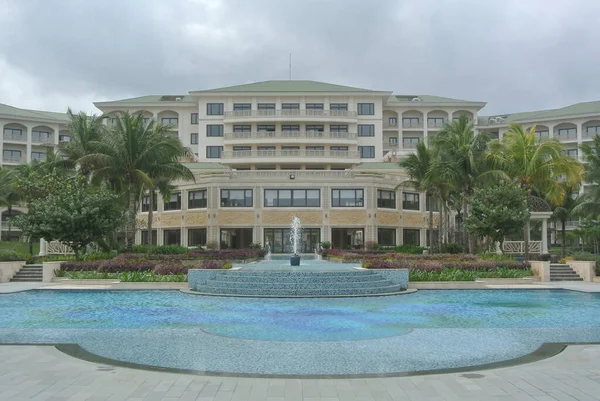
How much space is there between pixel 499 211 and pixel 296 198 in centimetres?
2296

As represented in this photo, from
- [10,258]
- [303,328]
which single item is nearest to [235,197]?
[10,258]

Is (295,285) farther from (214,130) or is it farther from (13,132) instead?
(13,132)

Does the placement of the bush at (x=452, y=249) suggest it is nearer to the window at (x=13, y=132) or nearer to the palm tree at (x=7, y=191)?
the palm tree at (x=7, y=191)

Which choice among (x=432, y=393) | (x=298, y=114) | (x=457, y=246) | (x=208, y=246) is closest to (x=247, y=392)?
(x=432, y=393)

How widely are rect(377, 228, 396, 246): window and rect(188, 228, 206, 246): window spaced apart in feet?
54.3

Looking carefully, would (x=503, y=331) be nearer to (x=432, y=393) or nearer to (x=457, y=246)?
(x=432, y=393)

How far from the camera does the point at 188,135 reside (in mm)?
71438

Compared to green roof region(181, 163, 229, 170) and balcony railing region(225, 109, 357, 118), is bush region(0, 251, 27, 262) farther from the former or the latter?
balcony railing region(225, 109, 357, 118)

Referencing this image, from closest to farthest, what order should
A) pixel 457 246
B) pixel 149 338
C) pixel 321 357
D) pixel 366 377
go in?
1. pixel 366 377
2. pixel 321 357
3. pixel 149 338
4. pixel 457 246

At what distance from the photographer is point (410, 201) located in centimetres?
5406

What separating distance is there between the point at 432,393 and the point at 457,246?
37.6m

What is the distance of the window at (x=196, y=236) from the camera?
5194cm

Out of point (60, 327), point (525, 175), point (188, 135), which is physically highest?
point (188, 135)

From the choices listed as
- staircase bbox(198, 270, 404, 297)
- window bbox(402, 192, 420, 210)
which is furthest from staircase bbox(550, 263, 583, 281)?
window bbox(402, 192, 420, 210)
